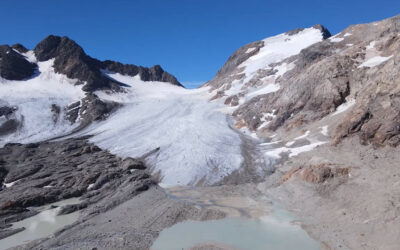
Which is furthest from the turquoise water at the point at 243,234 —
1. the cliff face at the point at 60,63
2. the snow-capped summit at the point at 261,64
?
the cliff face at the point at 60,63

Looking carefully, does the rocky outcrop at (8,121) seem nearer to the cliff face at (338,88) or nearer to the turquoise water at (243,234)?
the cliff face at (338,88)

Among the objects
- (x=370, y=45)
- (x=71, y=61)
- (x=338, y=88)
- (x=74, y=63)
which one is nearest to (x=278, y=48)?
(x=370, y=45)

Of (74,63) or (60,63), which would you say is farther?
(60,63)

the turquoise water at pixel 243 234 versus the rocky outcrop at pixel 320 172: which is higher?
the rocky outcrop at pixel 320 172

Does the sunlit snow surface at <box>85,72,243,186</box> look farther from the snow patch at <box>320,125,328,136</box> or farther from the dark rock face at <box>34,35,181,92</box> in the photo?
the dark rock face at <box>34,35,181,92</box>

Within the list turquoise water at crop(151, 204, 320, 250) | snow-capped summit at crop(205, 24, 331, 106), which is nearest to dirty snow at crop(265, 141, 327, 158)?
turquoise water at crop(151, 204, 320, 250)

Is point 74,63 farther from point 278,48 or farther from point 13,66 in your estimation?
point 278,48

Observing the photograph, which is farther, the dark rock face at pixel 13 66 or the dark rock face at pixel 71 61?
the dark rock face at pixel 71 61
